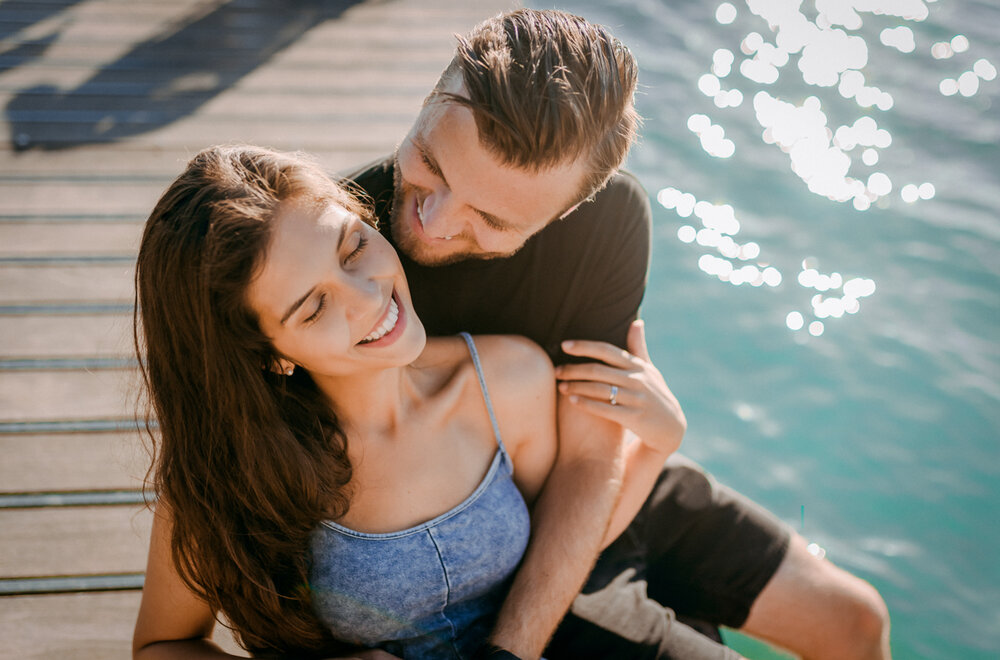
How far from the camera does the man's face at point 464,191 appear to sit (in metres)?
1.76

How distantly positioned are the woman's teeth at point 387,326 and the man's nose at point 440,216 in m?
0.22

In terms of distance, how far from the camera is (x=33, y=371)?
106 inches

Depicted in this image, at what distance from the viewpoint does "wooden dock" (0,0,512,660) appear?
7.22ft

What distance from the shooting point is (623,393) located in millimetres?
1941

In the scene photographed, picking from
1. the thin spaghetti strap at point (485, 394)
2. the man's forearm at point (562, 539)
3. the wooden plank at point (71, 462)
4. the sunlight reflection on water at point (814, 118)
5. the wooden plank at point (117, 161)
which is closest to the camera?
the man's forearm at point (562, 539)

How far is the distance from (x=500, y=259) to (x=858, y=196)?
3.74m

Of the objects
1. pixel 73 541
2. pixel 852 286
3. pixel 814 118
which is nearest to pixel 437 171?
pixel 73 541

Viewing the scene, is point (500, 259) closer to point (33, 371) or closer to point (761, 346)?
point (33, 371)

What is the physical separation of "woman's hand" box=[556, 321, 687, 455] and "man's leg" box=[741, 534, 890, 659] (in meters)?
0.56

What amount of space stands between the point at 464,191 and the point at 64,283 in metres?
2.05

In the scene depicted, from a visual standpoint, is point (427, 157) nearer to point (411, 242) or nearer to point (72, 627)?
point (411, 242)

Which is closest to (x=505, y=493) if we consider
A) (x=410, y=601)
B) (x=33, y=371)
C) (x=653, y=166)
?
(x=410, y=601)

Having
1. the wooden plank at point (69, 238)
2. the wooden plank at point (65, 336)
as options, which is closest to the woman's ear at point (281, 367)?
the wooden plank at point (65, 336)

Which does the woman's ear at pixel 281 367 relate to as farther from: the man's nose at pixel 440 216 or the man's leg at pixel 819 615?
Result: the man's leg at pixel 819 615
